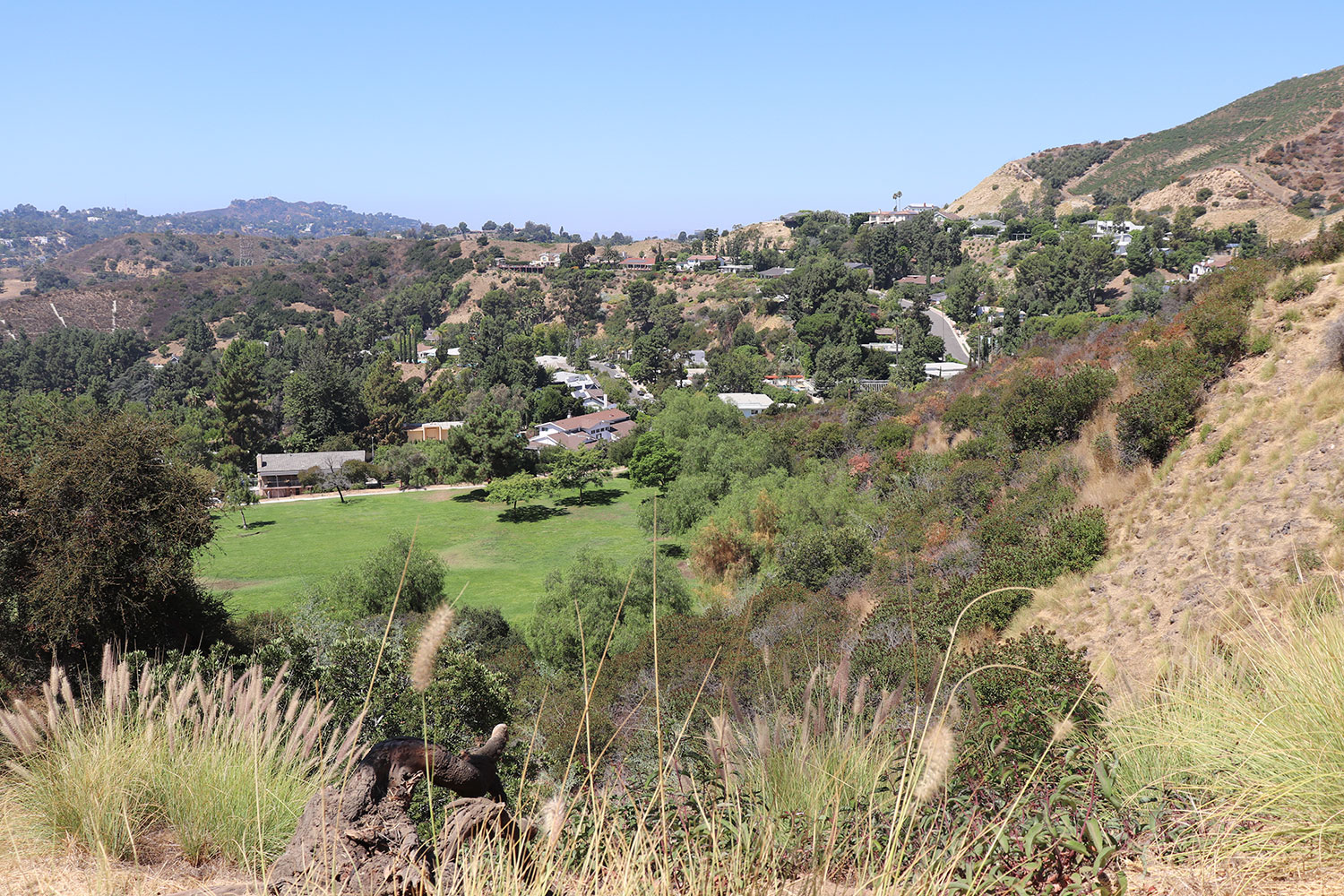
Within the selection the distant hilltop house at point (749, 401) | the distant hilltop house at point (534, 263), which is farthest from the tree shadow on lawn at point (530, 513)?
the distant hilltop house at point (534, 263)

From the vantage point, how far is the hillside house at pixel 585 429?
5512 centimetres

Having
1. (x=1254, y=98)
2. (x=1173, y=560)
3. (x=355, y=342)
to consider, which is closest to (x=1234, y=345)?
(x=1173, y=560)

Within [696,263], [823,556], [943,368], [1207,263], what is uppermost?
[696,263]

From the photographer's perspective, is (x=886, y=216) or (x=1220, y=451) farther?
(x=886, y=216)

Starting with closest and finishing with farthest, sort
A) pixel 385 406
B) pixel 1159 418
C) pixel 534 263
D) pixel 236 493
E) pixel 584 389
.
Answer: pixel 1159 418 < pixel 236 493 < pixel 385 406 < pixel 584 389 < pixel 534 263

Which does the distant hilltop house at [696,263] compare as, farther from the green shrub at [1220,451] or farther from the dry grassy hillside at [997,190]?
the green shrub at [1220,451]

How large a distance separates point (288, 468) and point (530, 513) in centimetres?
2009

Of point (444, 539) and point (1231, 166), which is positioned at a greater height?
point (1231, 166)

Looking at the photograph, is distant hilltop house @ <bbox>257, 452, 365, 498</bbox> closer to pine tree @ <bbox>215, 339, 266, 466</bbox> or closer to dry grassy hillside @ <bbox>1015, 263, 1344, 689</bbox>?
pine tree @ <bbox>215, 339, 266, 466</bbox>

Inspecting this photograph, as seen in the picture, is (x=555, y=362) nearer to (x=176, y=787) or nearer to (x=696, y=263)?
(x=696, y=263)

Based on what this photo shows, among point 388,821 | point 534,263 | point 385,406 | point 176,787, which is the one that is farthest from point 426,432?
point 534,263

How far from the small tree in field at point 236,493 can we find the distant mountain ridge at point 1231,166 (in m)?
80.3

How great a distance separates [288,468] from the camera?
5106 centimetres

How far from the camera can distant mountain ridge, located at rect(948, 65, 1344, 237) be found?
79.9 m
